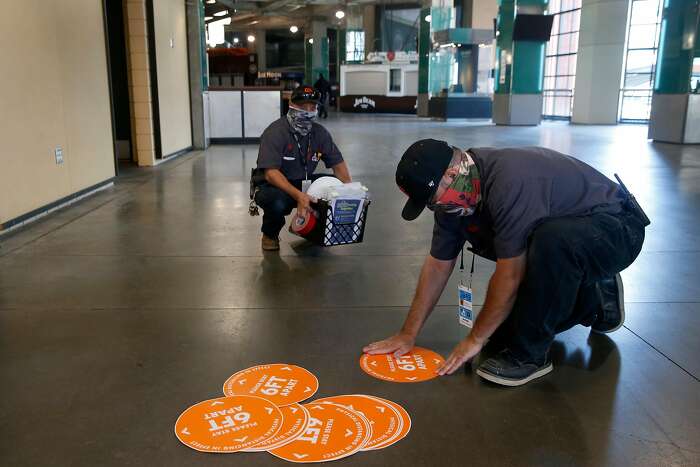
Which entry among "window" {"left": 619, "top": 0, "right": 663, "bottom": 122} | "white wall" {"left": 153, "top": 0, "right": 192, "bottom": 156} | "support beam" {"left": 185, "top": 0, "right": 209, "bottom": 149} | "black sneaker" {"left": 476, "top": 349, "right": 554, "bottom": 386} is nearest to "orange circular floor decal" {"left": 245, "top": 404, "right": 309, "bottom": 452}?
"black sneaker" {"left": 476, "top": 349, "right": 554, "bottom": 386}

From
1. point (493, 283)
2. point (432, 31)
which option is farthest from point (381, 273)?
point (432, 31)

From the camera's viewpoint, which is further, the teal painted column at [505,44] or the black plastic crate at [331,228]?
the teal painted column at [505,44]

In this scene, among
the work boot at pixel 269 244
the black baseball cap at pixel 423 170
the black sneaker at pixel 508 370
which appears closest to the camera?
the black baseball cap at pixel 423 170

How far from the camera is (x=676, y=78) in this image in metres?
11.3

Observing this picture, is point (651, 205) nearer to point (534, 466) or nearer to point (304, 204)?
point (304, 204)

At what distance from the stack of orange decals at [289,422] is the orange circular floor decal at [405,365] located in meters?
0.19

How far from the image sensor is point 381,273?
3.46 metres

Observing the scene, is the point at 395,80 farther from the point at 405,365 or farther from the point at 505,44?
the point at 405,365

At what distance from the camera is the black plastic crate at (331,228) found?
3.54 metres

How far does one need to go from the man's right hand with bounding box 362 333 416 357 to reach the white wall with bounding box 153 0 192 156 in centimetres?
697

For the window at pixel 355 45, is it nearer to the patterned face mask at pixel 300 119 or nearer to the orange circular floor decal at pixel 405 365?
the patterned face mask at pixel 300 119

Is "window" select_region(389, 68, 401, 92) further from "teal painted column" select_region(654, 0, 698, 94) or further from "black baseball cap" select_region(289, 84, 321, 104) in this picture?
"black baseball cap" select_region(289, 84, 321, 104)

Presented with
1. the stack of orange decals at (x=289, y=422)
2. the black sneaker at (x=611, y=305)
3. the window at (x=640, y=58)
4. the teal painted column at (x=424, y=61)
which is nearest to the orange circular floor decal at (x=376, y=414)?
the stack of orange decals at (x=289, y=422)

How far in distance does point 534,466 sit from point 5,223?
4.02m
